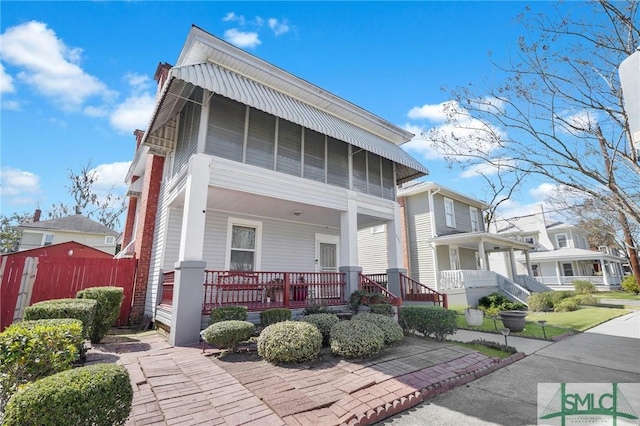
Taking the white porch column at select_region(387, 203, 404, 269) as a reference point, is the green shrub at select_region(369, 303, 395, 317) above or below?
below

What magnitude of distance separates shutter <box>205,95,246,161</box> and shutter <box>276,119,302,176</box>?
1.32m

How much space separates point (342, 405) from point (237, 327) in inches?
107

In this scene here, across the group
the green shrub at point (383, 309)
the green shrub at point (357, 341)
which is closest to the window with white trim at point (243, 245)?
the green shrub at point (383, 309)

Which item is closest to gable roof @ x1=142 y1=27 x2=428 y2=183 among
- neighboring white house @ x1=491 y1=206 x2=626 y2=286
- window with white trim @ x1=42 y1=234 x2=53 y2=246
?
window with white trim @ x1=42 y1=234 x2=53 y2=246

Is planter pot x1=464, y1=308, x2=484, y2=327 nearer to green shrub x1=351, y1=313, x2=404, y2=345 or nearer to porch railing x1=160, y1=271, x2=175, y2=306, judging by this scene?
green shrub x1=351, y1=313, x2=404, y2=345

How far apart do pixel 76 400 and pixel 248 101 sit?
6791 millimetres

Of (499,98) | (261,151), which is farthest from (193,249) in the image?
(499,98)

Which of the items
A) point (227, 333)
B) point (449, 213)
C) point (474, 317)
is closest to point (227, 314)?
point (227, 333)

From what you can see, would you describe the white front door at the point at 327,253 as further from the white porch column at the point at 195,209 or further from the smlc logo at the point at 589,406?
the smlc logo at the point at 589,406

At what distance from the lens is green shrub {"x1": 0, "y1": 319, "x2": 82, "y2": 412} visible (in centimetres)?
302

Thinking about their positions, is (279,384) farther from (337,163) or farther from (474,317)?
(474,317)

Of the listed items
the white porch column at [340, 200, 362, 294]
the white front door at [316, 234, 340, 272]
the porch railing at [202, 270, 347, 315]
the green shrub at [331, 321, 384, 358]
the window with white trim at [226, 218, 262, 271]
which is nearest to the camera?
the green shrub at [331, 321, 384, 358]

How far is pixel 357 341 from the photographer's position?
552cm

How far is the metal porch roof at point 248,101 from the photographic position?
709cm
